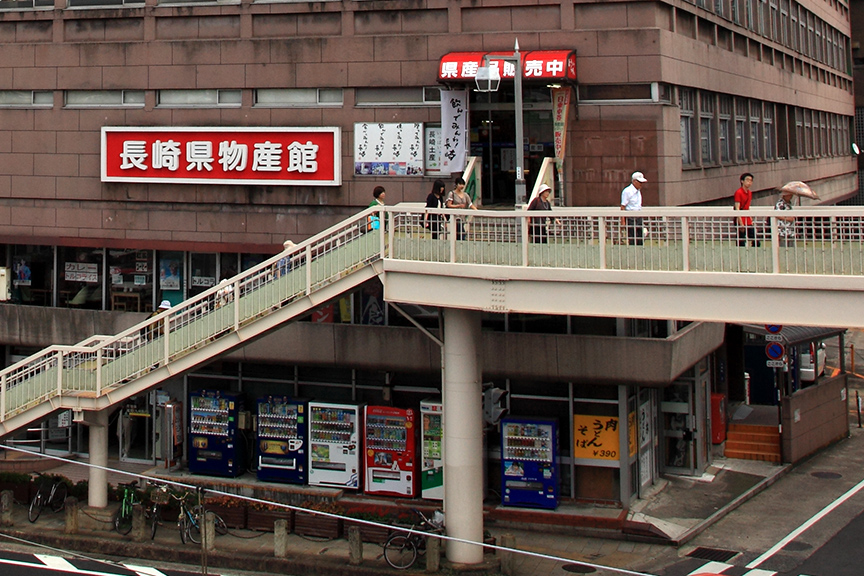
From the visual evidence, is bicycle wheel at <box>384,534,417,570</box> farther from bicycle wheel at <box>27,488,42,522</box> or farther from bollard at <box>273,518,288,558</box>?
bicycle wheel at <box>27,488,42,522</box>

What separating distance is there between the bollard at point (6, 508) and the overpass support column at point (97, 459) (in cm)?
179

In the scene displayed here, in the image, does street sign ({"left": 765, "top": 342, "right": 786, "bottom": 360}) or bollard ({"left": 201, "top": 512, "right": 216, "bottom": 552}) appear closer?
bollard ({"left": 201, "top": 512, "right": 216, "bottom": 552})

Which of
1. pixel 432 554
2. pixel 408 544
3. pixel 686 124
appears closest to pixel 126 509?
pixel 408 544

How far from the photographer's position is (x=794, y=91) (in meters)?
38.8

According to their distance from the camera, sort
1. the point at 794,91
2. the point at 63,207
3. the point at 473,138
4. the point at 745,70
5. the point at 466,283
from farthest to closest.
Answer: the point at 794,91 → the point at 745,70 → the point at 63,207 → the point at 473,138 → the point at 466,283

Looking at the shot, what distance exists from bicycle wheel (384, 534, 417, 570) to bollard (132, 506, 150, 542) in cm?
520

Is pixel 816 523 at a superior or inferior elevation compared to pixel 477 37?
inferior

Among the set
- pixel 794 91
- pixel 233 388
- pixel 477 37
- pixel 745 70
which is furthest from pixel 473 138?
pixel 794 91

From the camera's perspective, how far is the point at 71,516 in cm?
2278

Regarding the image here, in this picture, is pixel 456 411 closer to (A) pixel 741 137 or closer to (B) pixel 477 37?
(B) pixel 477 37

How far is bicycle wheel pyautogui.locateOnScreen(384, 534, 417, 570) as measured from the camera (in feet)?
66.5

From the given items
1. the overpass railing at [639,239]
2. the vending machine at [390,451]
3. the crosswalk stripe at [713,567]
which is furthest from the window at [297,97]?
the crosswalk stripe at [713,567]

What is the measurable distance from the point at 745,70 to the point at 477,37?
1080cm

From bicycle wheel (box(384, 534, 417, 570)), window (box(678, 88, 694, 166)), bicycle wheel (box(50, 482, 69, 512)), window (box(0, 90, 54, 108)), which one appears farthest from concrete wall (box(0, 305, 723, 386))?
window (box(0, 90, 54, 108))
